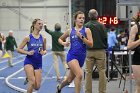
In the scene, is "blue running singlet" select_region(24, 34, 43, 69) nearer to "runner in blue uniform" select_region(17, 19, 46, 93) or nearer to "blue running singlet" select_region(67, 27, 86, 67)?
"runner in blue uniform" select_region(17, 19, 46, 93)

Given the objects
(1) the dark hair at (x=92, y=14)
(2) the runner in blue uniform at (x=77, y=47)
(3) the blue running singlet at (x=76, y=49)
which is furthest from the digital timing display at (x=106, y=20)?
(3) the blue running singlet at (x=76, y=49)

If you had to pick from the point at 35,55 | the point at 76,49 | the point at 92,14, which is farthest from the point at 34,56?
the point at 92,14

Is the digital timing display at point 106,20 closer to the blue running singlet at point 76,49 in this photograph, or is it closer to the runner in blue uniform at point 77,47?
the runner in blue uniform at point 77,47

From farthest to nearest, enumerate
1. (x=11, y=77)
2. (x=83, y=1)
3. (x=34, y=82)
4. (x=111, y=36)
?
1. (x=83, y=1)
2. (x=111, y=36)
3. (x=11, y=77)
4. (x=34, y=82)

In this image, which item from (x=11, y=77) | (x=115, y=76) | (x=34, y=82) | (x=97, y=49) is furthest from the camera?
(x=11, y=77)

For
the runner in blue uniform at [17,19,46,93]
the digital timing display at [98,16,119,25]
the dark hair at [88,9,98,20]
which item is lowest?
the runner in blue uniform at [17,19,46,93]

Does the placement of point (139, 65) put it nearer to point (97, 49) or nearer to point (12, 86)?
point (97, 49)

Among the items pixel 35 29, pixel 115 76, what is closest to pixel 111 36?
pixel 115 76

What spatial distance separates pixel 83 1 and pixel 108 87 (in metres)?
37.0

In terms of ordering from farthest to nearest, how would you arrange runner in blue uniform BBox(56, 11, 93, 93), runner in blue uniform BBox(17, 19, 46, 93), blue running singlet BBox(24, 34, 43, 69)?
blue running singlet BBox(24, 34, 43, 69)
runner in blue uniform BBox(17, 19, 46, 93)
runner in blue uniform BBox(56, 11, 93, 93)

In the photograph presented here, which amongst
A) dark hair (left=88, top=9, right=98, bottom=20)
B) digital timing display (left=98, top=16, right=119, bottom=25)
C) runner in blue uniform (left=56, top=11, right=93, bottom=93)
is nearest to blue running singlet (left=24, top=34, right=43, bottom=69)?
runner in blue uniform (left=56, top=11, right=93, bottom=93)

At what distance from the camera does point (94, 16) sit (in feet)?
35.1

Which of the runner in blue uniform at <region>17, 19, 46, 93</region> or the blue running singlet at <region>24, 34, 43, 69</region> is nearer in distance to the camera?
the runner in blue uniform at <region>17, 19, 46, 93</region>

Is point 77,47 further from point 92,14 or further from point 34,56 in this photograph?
point 92,14
